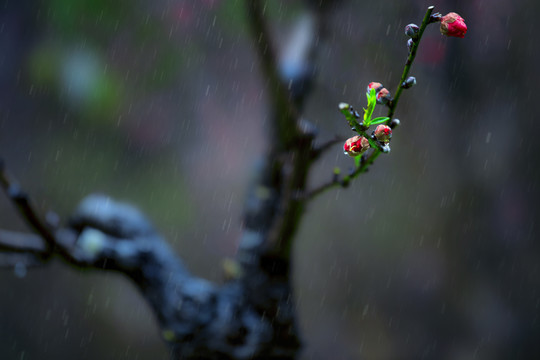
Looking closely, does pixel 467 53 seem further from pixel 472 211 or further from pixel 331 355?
pixel 331 355

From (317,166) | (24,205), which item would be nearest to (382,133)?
(24,205)

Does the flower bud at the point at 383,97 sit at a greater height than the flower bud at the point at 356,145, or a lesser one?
greater

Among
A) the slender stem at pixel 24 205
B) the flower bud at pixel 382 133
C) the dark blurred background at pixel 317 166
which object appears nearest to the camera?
the flower bud at pixel 382 133

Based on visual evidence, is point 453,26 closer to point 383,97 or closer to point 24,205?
point 383,97

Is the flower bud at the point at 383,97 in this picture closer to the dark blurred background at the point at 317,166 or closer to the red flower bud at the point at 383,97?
the red flower bud at the point at 383,97

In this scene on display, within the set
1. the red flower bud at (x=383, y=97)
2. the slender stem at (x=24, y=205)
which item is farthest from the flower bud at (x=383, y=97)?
the slender stem at (x=24, y=205)

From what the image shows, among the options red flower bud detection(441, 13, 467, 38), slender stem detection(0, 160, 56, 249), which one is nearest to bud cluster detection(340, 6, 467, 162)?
red flower bud detection(441, 13, 467, 38)

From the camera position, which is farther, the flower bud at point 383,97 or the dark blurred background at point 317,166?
the dark blurred background at point 317,166

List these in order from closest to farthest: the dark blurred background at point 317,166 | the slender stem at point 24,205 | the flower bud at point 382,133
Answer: the flower bud at point 382,133, the slender stem at point 24,205, the dark blurred background at point 317,166

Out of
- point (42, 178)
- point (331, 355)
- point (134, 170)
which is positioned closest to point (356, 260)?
point (331, 355)

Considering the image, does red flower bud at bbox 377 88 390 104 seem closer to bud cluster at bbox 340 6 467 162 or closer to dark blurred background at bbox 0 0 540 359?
bud cluster at bbox 340 6 467 162
